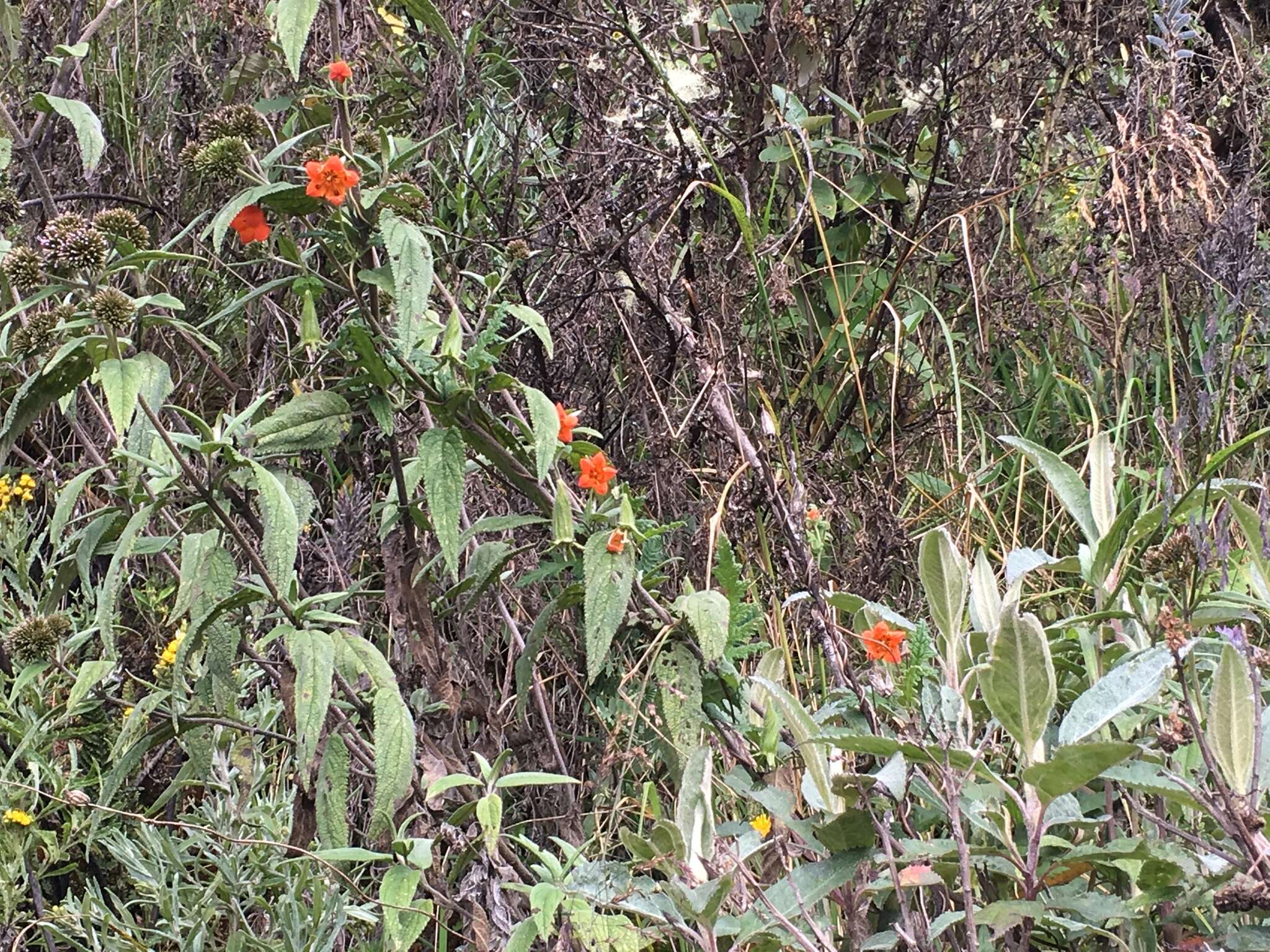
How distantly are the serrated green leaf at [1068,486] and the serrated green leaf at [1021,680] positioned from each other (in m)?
0.48

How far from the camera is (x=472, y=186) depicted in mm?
3010

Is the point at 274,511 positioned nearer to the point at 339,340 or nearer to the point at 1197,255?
the point at 339,340

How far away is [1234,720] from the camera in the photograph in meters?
1.35

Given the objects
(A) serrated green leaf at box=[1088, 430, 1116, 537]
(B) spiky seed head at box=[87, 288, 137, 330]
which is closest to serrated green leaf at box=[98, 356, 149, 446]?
(B) spiky seed head at box=[87, 288, 137, 330]

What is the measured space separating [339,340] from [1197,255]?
2.21 metres

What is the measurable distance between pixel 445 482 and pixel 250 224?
41 centimetres

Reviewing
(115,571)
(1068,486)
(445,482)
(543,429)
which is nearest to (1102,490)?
(1068,486)

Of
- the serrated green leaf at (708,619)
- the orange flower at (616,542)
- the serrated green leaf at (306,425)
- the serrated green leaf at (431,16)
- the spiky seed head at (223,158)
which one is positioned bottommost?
the serrated green leaf at (708,619)

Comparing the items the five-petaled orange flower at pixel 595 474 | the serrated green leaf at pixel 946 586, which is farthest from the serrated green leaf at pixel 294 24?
the serrated green leaf at pixel 946 586

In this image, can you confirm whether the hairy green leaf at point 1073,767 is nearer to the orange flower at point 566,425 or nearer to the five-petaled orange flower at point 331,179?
the orange flower at point 566,425

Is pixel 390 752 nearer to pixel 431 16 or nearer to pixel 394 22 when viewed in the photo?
pixel 431 16

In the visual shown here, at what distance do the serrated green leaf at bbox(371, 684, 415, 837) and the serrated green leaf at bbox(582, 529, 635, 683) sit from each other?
9.2 inches

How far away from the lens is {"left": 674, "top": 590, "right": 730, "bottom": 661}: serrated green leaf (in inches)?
64.1

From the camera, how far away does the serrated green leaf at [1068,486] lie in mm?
1813
